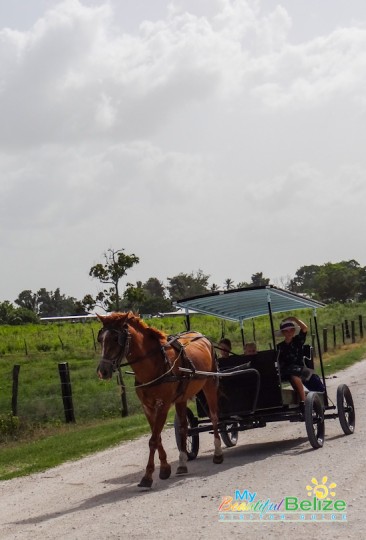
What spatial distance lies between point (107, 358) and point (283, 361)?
159 inches

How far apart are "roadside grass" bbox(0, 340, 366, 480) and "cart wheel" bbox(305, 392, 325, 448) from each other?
4.49m

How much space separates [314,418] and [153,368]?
311cm

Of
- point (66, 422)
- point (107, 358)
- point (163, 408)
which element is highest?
point (107, 358)

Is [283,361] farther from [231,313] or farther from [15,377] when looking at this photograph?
[15,377]

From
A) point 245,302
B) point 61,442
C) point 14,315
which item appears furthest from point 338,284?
point 245,302

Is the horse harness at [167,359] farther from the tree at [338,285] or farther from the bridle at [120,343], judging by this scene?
the tree at [338,285]

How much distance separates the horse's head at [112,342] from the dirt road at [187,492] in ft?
5.00

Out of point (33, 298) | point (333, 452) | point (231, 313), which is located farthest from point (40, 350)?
point (33, 298)

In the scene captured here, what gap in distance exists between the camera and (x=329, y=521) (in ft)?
24.2

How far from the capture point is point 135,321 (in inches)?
406

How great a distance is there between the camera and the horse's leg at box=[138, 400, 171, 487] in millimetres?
9838

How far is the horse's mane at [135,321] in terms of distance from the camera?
9.96 metres

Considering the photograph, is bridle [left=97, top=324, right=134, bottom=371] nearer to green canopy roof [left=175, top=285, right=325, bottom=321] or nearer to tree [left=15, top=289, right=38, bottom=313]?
green canopy roof [left=175, top=285, right=325, bottom=321]

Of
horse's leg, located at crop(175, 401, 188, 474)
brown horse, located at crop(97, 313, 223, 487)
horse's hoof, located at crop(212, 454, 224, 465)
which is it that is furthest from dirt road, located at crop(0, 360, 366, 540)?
brown horse, located at crop(97, 313, 223, 487)
